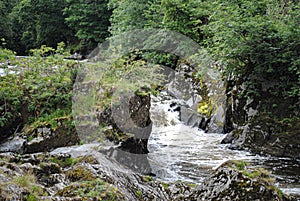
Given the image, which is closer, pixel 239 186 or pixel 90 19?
pixel 239 186

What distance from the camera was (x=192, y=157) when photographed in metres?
8.90

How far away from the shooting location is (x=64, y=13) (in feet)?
91.4

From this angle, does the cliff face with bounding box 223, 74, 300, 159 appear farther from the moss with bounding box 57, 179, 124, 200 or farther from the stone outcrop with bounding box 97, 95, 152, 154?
the moss with bounding box 57, 179, 124, 200

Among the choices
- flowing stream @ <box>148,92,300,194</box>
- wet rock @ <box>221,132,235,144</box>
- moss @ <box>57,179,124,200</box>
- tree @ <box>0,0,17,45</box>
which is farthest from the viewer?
tree @ <box>0,0,17,45</box>

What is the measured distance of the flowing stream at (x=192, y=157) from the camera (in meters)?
7.23

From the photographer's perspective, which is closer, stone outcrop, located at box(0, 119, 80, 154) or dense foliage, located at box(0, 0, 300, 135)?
stone outcrop, located at box(0, 119, 80, 154)

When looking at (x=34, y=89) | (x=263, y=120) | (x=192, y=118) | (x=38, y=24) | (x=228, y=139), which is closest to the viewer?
(x=34, y=89)

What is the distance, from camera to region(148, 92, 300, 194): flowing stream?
7234 millimetres

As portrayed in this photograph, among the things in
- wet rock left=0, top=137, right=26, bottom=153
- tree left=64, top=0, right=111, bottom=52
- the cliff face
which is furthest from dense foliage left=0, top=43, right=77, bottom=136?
tree left=64, top=0, right=111, bottom=52

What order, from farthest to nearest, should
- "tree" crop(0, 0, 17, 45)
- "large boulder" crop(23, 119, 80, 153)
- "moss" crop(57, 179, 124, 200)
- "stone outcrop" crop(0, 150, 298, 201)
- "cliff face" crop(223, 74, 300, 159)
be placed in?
"tree" crop(0, 0, 17, 45)
"cliff face" crop(223, 74, 300, 159)
"large boulder" crop(23, 119, 80, 153)
"stone outcrop" crop(0, 150, 298, 201)
"moss" crop(57, 179, 124, 200)

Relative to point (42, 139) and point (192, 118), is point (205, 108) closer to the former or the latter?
point (192, 118)

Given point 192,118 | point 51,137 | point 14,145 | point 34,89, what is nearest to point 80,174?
point 51,137

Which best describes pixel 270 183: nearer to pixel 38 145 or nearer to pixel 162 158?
pixel 162 158

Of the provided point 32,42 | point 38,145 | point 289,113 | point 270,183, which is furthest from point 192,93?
point 32,42
